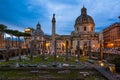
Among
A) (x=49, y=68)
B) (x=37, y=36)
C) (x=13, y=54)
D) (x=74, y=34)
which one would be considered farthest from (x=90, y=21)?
(x=49, y=68)

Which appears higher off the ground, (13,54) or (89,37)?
(89,37)

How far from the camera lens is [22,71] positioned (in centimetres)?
2725

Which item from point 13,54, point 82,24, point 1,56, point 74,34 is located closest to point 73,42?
point 74,34

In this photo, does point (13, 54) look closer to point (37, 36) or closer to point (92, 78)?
point (92, 78)

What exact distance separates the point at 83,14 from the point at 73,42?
1768cm

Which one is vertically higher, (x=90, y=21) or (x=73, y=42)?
(x=90, y=21)

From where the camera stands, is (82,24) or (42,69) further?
(82,24)

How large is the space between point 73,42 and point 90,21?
1594 cm

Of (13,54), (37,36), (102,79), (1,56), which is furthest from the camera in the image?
(37,36)

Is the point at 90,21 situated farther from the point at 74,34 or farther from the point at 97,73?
the point at 97,73

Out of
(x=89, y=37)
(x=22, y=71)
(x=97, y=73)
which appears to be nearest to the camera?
(x=97, y=73)

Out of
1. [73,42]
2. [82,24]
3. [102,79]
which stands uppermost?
[82,24]

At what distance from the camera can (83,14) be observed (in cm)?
11312

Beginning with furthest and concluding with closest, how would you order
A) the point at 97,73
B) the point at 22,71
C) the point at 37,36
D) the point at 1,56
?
the point at 37,36, the point at 1,56, the point at 22,71, the point at 97,73
